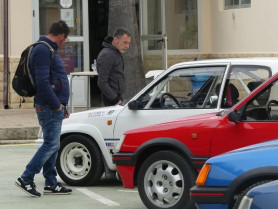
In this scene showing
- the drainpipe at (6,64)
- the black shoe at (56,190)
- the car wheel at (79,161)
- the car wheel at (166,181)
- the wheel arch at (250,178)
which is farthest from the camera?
the drainpipe at (6,64)

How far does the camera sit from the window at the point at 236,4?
1998cm

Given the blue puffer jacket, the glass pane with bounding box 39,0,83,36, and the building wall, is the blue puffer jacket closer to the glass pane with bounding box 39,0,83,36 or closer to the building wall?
the building wall

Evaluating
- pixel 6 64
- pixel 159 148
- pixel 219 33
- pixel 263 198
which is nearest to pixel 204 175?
pixel 263 198

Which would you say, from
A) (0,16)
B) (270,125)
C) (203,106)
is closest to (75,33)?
(0,16)

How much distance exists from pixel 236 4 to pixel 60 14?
421 cm

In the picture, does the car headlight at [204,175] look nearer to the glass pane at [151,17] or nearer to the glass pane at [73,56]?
the glass pane at [73,56]

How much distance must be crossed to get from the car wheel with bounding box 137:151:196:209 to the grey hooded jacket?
96.2 inches

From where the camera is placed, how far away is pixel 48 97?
922 centimetres

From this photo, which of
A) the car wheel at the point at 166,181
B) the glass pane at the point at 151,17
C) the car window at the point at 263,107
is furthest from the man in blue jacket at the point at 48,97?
the glass pane at the point at 151,17

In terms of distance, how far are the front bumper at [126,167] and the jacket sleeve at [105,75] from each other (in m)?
2.07

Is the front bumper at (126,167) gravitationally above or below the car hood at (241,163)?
below

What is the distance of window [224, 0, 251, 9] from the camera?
20.0m

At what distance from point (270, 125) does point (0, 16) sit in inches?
518

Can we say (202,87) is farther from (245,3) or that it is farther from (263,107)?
(245,3)
